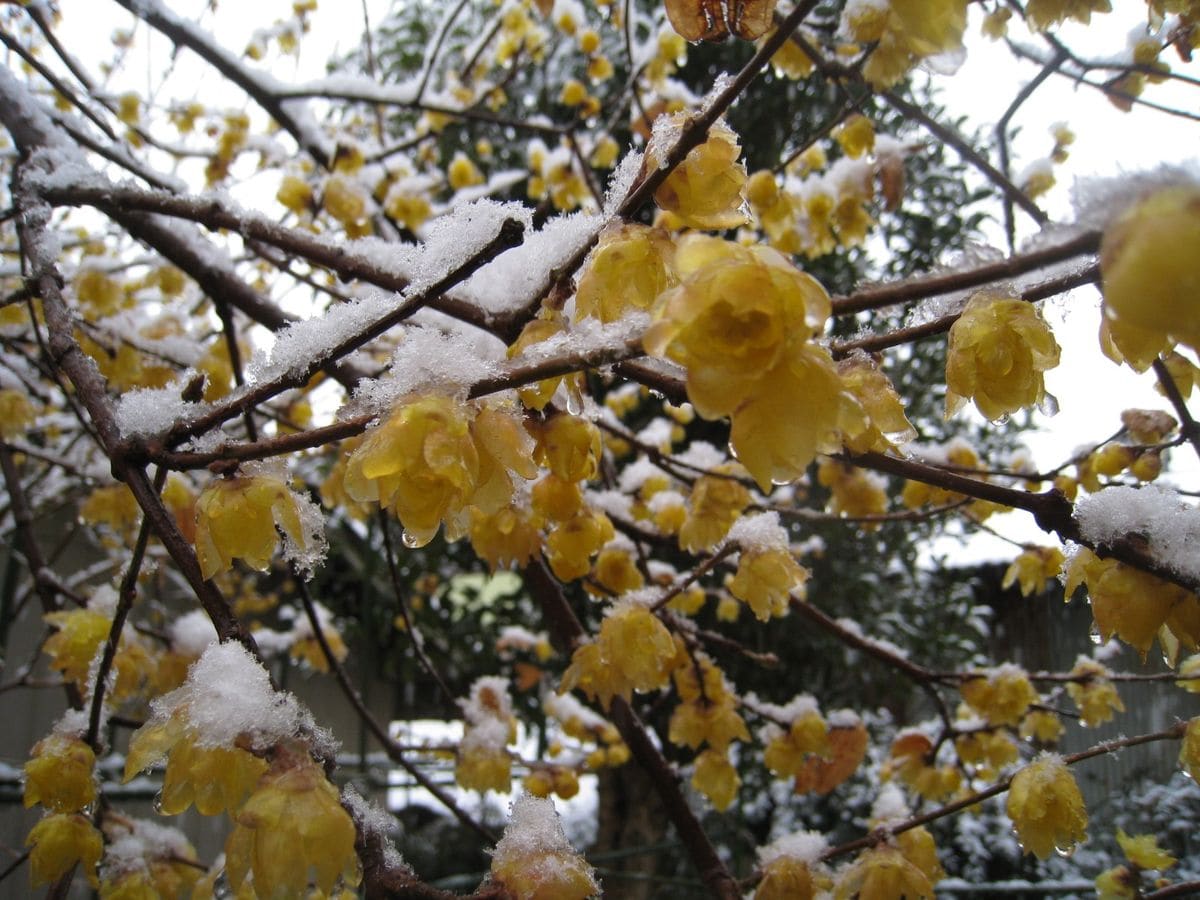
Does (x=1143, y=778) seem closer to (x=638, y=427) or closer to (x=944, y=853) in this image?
(x=944, y=853)

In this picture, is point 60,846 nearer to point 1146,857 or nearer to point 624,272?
point 624,272

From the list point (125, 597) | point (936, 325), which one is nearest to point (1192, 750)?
point (936, 325)

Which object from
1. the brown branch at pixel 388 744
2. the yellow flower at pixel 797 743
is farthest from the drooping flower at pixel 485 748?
the yellow flower at pixel 797 743

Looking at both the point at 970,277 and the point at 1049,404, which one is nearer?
the point at 970,277

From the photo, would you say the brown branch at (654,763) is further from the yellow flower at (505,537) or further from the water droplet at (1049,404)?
the water droplet at (1049,404)

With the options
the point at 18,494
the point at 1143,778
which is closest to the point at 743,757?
the point at 1143,778

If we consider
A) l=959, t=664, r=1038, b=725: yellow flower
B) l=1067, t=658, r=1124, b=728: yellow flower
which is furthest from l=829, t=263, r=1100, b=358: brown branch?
l=1067, t=658, r=1124, b=728: yellow flower
